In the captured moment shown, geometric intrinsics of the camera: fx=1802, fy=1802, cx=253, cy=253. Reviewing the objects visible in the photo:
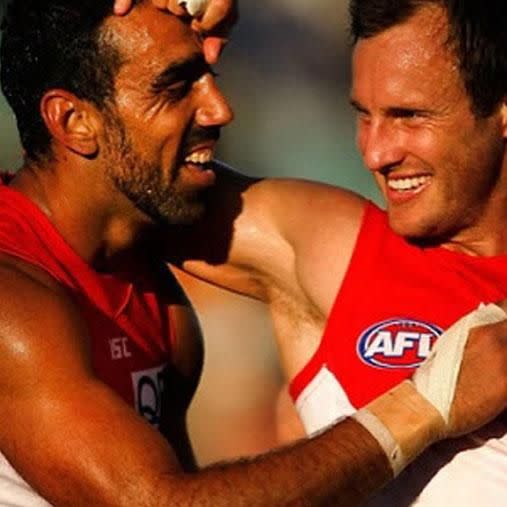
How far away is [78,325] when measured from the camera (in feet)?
11.6

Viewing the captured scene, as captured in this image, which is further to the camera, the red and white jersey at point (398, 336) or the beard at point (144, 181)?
the beard at point (144, 181)

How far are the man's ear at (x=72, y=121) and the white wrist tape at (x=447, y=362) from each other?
0.87 metres

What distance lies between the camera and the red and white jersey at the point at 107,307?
12.1 feet

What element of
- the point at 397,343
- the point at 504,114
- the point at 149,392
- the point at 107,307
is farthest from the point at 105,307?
the point at 504,114

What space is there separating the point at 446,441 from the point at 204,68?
3.11ft

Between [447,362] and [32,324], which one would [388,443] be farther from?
[32,324]

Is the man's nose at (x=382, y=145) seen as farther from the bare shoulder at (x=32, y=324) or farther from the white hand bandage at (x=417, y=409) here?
the bare shoulder at (x=32, y=324)

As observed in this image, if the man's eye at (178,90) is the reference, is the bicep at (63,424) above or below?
below

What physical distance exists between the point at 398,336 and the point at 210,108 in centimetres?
63

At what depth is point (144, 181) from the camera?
151 inches

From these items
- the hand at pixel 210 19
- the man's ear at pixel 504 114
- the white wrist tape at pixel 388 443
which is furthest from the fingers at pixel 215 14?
the white wrist tape at pixel 388 443

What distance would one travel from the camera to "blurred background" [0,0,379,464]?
6.69 metres

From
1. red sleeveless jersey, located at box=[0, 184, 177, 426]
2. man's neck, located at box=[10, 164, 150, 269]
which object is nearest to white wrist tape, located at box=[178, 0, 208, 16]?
man's neck, located at box=[10, 164, 150, 269]

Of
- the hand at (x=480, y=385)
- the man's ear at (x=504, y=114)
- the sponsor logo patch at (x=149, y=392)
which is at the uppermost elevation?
the man's ear at (x=504, y=114)
